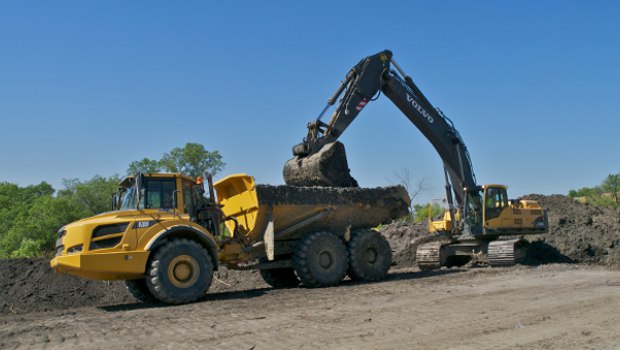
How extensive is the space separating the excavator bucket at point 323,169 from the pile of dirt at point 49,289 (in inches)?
118

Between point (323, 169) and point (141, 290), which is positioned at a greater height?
point (323, 169)

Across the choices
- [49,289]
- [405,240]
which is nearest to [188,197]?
[49,289]

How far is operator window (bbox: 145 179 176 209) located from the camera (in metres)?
10.8

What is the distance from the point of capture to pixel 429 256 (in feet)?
58.1

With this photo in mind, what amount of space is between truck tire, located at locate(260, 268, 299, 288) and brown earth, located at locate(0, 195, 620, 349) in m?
0.74

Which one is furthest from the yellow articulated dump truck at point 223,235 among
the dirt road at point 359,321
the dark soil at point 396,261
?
the dark soil at point 396,261

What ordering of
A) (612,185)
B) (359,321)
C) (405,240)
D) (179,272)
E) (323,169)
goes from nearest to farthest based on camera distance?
1. (359,321)
2. (179,272)
3. (323,169)
4. (405,240)
5. (612,185)

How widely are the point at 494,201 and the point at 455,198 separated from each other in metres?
1.20

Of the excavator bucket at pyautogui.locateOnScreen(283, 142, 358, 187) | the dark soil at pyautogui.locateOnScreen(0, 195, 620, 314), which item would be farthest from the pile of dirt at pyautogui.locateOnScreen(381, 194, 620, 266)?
the excavator bucket at pyautogui.locateOnScreen(283, 142, 358, 187)

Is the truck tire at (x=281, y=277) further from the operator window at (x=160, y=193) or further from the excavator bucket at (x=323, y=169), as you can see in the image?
the operator window at (x=160, y=193)

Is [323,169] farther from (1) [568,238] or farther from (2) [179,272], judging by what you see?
(1) [568,238]

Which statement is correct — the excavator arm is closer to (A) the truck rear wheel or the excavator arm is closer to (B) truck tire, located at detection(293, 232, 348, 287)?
(B) truck tire, located at detection(293, 232, 348, 287)

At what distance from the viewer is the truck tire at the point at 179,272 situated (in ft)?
33.0

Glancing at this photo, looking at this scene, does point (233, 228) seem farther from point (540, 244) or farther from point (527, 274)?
point (540, 244)
